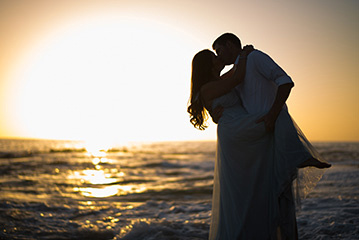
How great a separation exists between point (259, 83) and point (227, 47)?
0.50m

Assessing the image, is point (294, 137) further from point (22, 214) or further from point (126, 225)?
point (22, 214)

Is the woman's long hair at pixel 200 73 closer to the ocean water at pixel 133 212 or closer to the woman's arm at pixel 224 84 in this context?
the woman's arm at pixel 224 84

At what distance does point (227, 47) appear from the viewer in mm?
2896

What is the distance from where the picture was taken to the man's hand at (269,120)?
98.4 inches

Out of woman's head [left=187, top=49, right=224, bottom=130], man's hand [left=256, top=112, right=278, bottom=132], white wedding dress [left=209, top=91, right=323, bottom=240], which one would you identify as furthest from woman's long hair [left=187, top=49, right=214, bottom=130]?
man's hand [left=256, top=112, right=278, bottom=132]

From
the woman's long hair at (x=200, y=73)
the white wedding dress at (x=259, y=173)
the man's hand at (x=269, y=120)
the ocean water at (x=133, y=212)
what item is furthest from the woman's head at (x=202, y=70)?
Answer: the ocean water at (x=133, y=212)

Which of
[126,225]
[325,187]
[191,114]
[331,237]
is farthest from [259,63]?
[325,187]

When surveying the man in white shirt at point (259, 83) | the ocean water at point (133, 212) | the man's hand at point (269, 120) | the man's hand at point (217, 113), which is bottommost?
the ocean water at point (133, 212)

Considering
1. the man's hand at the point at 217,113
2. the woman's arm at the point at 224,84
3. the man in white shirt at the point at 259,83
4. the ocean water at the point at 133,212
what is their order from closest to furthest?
the man in white shirt at the point at 259,83
the woman's arm at the point at 224,84
the man's hand at the point at 217,113
the ocean water at the point at 133,212

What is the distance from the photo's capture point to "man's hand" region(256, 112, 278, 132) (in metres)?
2.50

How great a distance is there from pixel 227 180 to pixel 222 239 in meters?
0.55

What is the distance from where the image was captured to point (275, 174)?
8.54 ft

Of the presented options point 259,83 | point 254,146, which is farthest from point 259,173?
Answer: point 259,83

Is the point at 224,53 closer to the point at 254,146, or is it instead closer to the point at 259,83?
the point at 259,83
